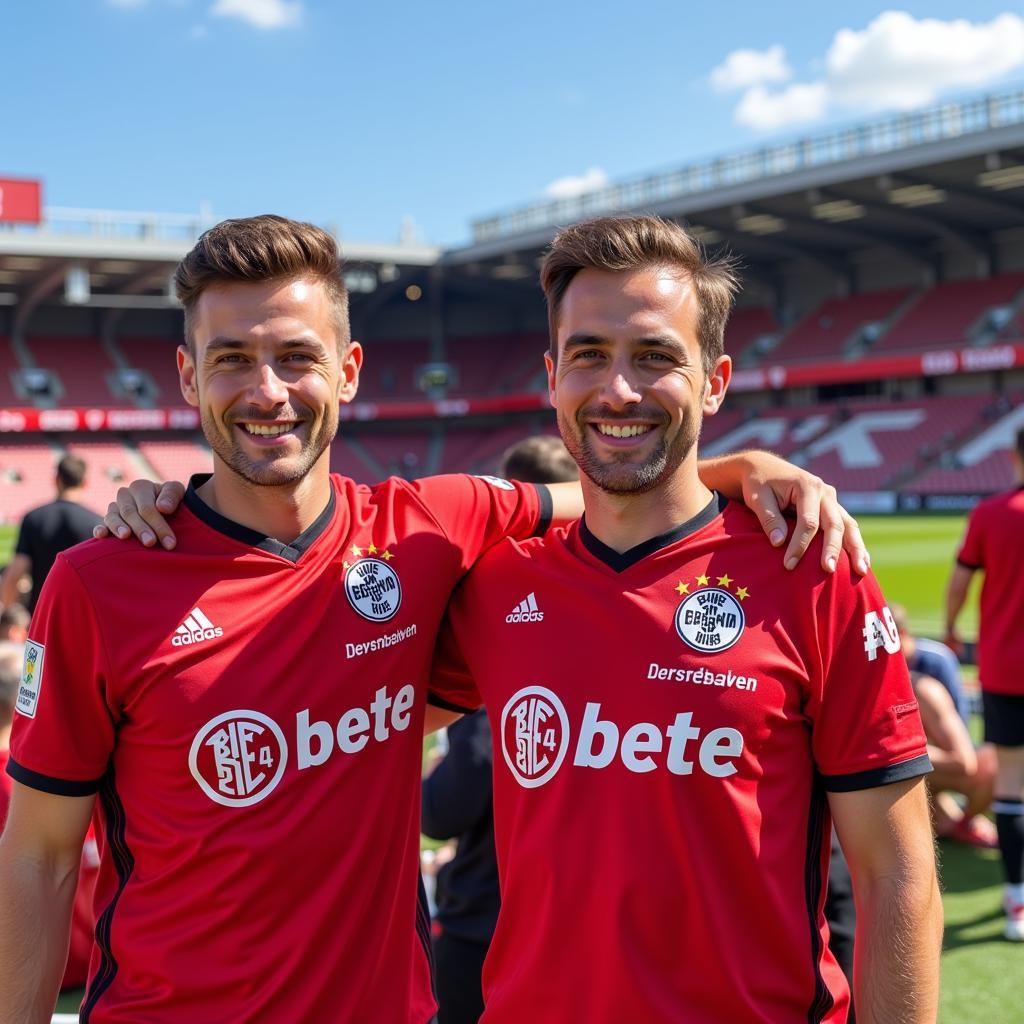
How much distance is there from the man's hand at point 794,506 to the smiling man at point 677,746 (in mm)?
44

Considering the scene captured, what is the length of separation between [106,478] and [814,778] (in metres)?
36.9

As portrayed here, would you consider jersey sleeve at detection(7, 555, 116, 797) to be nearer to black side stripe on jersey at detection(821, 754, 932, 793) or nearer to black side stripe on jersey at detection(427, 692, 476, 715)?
black side stripe on jersey at detection(427, 692, 476, 715)

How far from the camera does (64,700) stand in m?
2.01

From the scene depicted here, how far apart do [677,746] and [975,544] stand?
11.9ft

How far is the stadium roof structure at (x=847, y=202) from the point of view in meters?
25.5

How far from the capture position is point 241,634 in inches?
83.0

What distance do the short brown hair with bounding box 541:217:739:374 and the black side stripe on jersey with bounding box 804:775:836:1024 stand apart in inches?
34.3

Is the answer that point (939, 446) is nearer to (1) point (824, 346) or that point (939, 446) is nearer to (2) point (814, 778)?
(1) point (824, 346)

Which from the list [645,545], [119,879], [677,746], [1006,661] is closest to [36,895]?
[119,879]

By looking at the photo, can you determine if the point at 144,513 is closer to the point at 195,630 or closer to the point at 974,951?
the point at 195,630

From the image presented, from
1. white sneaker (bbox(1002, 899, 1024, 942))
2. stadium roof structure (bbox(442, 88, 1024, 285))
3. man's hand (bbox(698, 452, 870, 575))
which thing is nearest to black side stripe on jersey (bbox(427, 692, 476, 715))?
man's hand (bbox(698, 452, 870, 575))

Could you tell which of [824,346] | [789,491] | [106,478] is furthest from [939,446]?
[789,491]

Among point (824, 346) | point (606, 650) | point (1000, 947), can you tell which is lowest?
point (1000, 947)

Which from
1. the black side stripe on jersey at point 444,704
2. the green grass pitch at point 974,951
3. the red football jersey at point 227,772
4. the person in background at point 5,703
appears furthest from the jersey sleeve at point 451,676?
the green grass pitch at point 974,951
